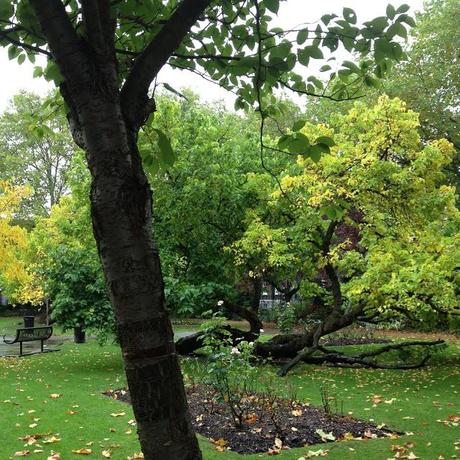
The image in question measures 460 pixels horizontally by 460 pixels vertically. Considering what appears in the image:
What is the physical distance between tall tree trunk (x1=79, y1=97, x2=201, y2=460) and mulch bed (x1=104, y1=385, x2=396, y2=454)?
426 centimetres

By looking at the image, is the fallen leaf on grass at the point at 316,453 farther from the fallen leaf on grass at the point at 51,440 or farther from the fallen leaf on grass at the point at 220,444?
the fallen leaf on grass at the point at 51,440

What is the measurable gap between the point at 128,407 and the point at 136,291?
681 cm

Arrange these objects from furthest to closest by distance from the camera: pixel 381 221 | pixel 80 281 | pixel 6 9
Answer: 1. pixel 80 281
2. pixel 381 221
3. pixel 6 9

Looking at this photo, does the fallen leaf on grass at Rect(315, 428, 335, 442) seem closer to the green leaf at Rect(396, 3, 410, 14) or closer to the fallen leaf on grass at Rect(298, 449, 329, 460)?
the fallen leaf on grass at Rect(298, 449, 329, 460)

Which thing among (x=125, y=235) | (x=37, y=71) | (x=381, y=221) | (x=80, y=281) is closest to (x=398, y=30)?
(x=125, y=235)

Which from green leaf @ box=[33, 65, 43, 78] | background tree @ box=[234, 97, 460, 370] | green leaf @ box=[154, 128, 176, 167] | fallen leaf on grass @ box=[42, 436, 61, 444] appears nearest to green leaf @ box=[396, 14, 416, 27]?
green leaf @ box=[154, 128, 176, 167]

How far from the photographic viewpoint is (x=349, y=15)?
2756 millimetres

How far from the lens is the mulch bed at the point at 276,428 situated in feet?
19.3

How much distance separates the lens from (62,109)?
3.46 metres

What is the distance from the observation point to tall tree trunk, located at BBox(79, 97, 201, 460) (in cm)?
173

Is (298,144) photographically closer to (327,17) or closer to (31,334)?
(327,17)

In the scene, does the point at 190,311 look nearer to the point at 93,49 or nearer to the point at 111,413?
the point at 111,413

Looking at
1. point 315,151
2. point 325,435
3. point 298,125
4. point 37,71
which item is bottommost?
point 325,435

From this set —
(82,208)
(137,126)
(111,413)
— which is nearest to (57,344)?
(82,208)
